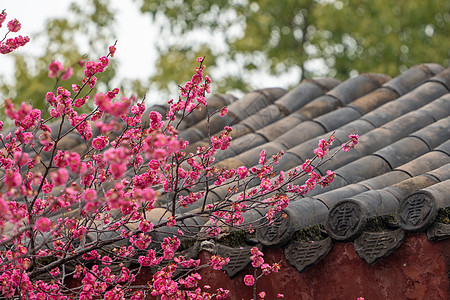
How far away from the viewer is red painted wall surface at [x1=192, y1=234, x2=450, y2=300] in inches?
151

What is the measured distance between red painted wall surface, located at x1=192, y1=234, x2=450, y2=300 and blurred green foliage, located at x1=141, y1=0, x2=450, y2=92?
502 inches

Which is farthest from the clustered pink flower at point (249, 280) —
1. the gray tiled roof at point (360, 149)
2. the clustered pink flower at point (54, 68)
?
the clustered pink flower at point (54, 68)

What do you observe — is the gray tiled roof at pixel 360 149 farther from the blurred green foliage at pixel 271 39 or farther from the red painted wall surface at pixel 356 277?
the blurred green foliage at pixel 271 39

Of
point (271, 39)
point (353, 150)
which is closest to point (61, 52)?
point (271, 39)

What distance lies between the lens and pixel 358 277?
4.18 m

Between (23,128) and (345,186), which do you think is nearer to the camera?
(23,128)

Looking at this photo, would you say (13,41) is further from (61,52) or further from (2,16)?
(61,52)

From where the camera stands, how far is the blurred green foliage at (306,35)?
17.0 metres

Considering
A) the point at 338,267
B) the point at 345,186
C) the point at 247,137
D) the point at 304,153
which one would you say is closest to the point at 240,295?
the point at 338,267

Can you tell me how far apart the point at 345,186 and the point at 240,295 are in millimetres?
1154

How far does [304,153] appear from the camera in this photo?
6.16 meters

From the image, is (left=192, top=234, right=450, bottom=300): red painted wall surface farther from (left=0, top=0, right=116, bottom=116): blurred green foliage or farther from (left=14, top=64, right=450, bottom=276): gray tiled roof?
(left=0, top=0, right=116, bottom=116): blurred green foliage

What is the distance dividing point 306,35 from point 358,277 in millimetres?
15004

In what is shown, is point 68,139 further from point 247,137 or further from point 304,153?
point 304,153
